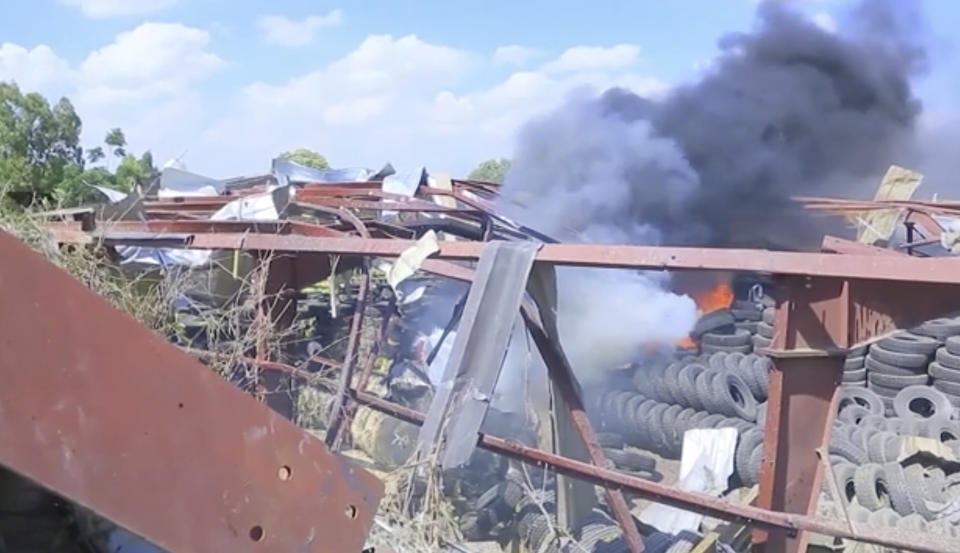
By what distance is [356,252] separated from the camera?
4328 mm

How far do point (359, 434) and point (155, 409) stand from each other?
204 inches

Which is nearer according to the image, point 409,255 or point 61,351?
point 61,351

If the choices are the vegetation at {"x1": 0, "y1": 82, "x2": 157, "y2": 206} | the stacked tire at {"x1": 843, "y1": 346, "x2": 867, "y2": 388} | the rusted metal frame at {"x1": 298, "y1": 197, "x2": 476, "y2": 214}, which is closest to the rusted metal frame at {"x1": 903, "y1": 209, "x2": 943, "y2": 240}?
the stacked tire at {"x1": 843, "y1": 346, "x2": 867, "y2": 388}

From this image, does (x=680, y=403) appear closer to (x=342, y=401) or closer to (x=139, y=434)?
(x=342, y=401)

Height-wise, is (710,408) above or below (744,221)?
below

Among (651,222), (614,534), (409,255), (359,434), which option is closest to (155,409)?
(409,255)

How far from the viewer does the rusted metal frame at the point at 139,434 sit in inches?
51.9

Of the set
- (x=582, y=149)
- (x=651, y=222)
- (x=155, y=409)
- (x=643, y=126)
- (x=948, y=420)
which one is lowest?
(x=155, y=409)

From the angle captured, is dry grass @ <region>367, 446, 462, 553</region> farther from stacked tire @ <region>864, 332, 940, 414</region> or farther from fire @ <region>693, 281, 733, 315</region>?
fire @ <region>693, 281, 733, 315</region>

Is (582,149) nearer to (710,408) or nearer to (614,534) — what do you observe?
(710,408)

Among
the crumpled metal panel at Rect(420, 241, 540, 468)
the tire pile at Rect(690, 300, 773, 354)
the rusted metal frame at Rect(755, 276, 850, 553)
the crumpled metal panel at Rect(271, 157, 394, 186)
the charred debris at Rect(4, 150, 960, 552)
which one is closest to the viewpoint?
the rusted metal frame at Rect(755, 276, 850, 553)

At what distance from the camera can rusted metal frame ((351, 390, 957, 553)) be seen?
2842 millimetres

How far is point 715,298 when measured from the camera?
1019 centimetres

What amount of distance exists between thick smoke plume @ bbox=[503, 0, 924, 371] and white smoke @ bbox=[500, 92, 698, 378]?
0.05 feet
